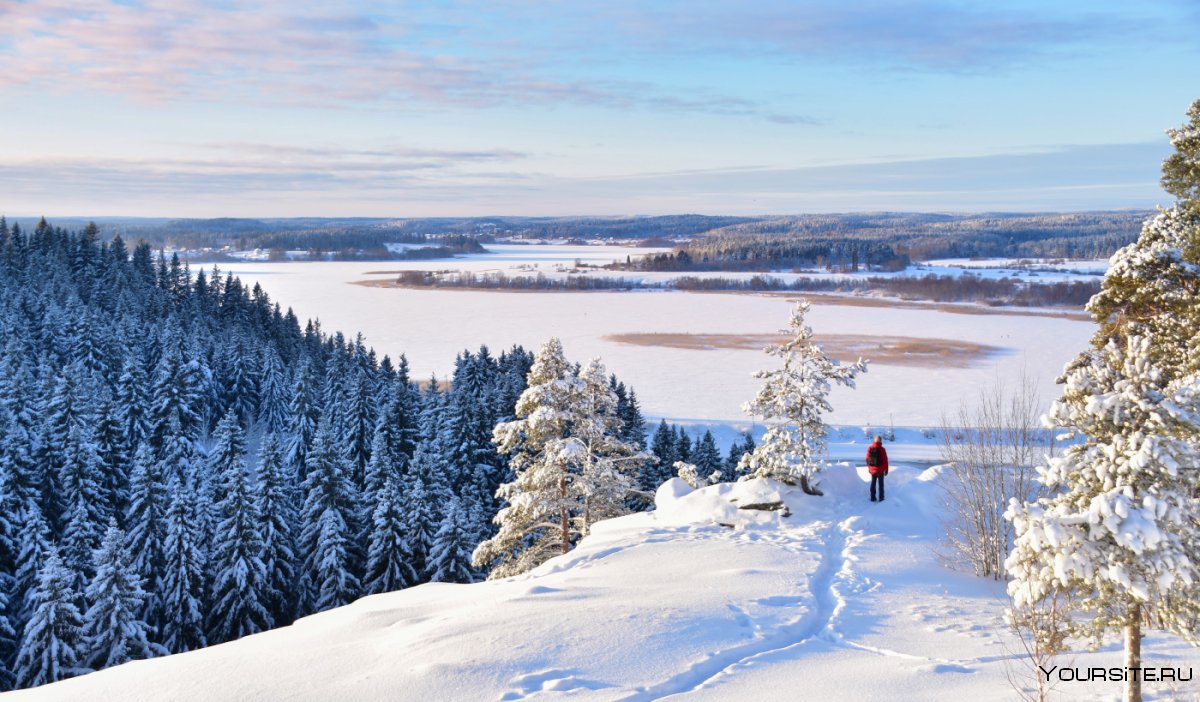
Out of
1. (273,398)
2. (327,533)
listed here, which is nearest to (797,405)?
(327,533)

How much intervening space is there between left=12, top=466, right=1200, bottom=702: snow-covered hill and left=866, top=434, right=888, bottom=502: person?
13.6ft

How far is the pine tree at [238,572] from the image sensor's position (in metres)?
34.7

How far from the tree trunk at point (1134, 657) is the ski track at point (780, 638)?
4198 mm

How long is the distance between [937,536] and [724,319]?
10493 cm

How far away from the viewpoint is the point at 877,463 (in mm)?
21953

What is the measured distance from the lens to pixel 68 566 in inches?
1332

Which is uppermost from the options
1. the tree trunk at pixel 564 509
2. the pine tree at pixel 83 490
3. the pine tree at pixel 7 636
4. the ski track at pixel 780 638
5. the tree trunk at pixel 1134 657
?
the tree trunk at pixel 1134 657

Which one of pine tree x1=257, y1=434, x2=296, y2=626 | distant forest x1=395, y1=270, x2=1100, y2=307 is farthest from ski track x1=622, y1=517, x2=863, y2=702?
distant forest x1=395, y1=270, x2=1100, y2=307

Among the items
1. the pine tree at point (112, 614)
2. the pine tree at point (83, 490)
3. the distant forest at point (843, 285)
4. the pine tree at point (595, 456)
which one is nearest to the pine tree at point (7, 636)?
the pine tree at point (83, 490)

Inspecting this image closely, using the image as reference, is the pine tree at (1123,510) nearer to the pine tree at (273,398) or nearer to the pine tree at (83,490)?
the pine tree at (83,490)

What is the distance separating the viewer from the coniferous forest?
3300 cm

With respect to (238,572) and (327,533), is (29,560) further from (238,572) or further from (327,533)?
(327,533)

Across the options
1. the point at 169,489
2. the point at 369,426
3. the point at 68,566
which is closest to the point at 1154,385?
the point at 68,566

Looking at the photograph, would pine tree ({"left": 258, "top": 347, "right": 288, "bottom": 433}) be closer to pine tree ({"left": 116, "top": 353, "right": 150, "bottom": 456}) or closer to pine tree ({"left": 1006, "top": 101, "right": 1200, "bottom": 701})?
pine tree ({"left": 116, "top": 353, "right": 150, "bottom": 456})
